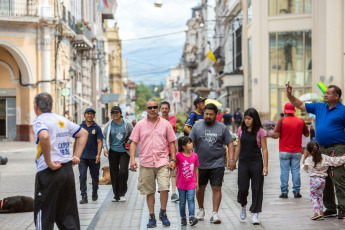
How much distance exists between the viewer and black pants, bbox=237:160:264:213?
7.87m

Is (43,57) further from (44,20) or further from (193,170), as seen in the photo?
(193,170)

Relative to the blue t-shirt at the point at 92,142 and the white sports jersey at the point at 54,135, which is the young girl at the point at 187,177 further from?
the blue t-shirt at the point at 92,142

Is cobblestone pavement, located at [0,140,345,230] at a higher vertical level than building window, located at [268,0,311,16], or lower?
lower

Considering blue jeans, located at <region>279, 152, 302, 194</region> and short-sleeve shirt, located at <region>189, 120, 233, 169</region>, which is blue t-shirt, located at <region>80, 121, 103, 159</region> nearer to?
short-sleeve shirt, located at <region>189, 120, 233, 169</region>

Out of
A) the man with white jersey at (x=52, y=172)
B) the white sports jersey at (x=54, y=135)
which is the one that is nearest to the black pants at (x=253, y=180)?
the man with white jersey at (x=52, y=172)

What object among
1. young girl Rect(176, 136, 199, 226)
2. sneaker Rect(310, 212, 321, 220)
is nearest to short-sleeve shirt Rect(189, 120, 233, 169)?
young girl Rect(176, 136, 199, 226)

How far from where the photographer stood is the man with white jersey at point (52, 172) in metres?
5.56

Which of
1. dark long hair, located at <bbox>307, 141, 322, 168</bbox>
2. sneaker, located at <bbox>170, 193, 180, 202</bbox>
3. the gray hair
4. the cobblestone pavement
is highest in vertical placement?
the gray hair

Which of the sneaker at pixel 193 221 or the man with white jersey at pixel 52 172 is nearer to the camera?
the man with white jersey at pixel 52 172

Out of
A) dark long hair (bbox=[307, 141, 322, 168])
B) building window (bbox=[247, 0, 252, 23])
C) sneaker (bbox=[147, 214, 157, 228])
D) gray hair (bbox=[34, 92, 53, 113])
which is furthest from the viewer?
building window (bbox=[247, 0, 252, 23])

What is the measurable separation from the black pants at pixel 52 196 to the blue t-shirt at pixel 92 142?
167 inches

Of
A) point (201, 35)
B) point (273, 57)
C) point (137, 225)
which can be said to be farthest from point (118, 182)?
point (201, 35)

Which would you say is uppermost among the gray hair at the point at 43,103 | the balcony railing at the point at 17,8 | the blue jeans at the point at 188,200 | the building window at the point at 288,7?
the building window at the point at 288,7

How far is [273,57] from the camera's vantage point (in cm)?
3628
